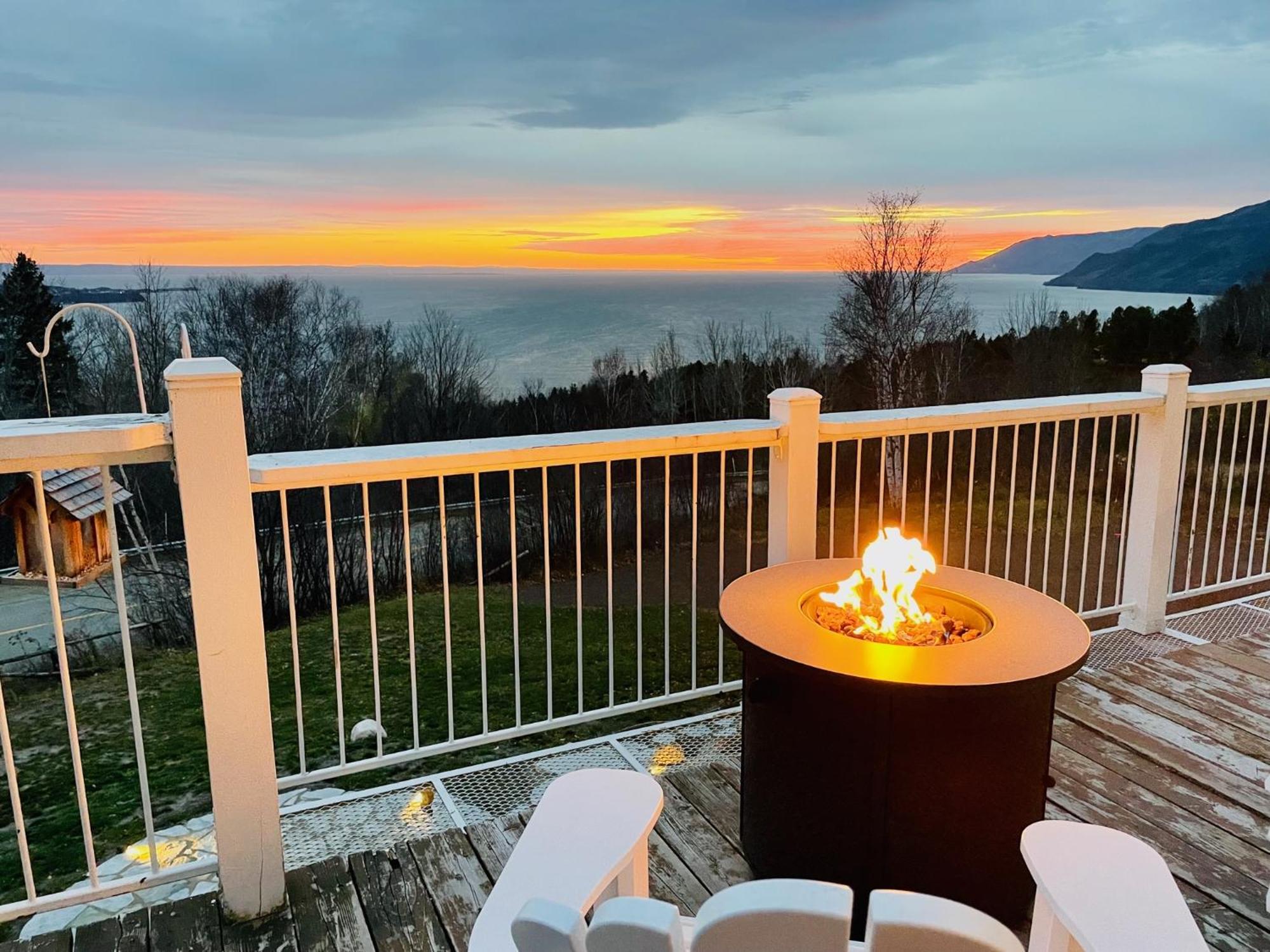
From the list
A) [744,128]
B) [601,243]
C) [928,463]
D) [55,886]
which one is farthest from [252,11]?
[928,463]

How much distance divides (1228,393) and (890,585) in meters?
2.55

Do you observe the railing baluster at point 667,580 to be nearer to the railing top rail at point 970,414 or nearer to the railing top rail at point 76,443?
the railing top rail at point 970,414

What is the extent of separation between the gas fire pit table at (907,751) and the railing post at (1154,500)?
1.99m

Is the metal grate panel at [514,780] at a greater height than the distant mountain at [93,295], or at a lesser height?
lesser

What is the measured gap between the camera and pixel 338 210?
17.0 metres

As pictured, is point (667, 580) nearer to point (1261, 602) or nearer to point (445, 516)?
point (445, 516)

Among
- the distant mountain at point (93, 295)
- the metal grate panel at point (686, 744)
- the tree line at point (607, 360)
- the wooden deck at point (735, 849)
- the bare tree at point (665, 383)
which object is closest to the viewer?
the wooden deck at point (735, 849)

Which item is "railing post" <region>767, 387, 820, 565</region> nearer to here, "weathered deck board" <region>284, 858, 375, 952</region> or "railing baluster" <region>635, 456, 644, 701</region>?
"railing baluster" <region>635, 456, 644, 701</region>

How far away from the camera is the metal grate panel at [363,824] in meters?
2.38

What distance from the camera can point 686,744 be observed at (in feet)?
9.43

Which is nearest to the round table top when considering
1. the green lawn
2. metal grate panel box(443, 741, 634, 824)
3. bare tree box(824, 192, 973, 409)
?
metal grate panel box(443, 741, 634, 824)

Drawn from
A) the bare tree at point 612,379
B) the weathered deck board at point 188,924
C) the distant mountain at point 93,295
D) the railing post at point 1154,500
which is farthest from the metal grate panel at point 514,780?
the bare tree at point 612,379

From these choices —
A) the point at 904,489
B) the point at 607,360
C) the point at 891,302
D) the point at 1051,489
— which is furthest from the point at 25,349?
the point at 891,302

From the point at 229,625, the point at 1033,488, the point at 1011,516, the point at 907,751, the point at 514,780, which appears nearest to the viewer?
the point at 907,751
